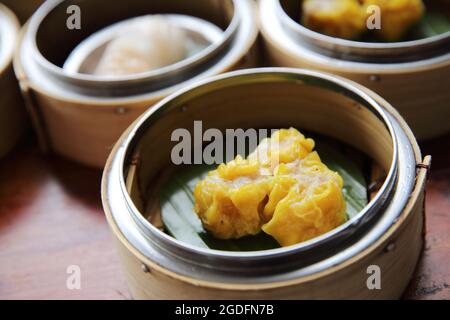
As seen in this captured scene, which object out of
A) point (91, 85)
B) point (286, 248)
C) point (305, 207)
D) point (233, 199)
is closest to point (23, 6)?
point (91, 85)

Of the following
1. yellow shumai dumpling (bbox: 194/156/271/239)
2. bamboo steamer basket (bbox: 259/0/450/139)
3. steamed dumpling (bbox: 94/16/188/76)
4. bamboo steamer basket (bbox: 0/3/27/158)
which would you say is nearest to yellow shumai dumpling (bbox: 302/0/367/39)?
bamboo steamer basket (bbox: 259/0/450/139)

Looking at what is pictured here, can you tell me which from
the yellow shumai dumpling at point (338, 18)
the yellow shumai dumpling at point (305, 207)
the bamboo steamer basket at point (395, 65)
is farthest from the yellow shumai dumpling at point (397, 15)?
the yellow shumai dumpling at point (305, 207)

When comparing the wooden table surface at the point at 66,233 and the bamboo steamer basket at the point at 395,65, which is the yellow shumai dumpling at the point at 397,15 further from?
the wooden table surface at the point at 66,233

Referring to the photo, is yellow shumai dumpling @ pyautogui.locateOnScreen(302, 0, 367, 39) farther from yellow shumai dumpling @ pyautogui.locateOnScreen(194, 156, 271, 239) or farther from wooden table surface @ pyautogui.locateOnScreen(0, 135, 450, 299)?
yellow shumai dumpling @ pyautogui.locateOnScreen(194, 156, 271, 239)

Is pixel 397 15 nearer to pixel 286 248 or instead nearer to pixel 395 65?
pixel 395 65

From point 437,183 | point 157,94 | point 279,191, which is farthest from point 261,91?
point 437,183

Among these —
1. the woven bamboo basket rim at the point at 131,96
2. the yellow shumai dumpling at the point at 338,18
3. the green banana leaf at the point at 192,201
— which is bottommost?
the green banana leaf at the point at 192,201

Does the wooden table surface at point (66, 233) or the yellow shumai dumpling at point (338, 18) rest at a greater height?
the yellow shumai dumpling at point (338, 18)
